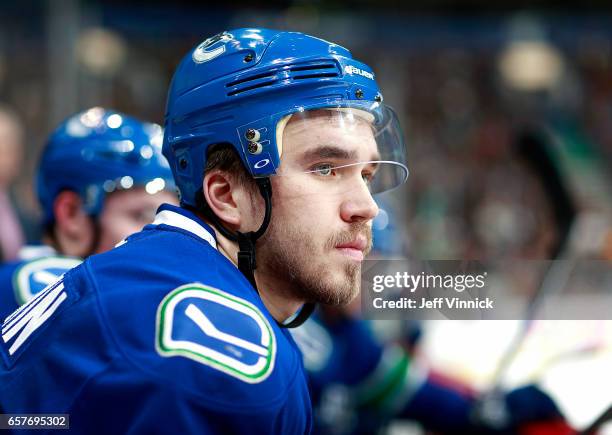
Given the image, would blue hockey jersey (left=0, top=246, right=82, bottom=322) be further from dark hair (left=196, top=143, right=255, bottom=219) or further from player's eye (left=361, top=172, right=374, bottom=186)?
player's eye (left=361, top=172, right=374, bottom=186)

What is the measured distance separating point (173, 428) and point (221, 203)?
0.47m

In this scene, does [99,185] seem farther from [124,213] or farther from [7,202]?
[7,202]

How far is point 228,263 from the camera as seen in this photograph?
4.20 feet

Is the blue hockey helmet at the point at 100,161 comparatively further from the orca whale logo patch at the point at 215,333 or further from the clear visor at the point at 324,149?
the orca whale logo patch at the point at 215,333

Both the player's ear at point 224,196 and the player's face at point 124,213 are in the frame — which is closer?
the player's ear at point 224,196

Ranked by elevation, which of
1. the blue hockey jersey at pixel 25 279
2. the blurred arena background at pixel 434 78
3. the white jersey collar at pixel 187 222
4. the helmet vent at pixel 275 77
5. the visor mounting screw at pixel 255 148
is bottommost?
the blurred arena background at pixel 434 78

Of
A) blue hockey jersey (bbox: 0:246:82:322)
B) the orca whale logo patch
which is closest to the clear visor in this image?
the orca whale logo patch

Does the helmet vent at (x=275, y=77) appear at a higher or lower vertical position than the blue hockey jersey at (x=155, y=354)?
higher

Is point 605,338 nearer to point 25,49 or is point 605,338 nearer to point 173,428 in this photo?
point 173,428

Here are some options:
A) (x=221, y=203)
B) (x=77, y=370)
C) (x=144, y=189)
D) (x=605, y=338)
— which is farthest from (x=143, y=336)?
(x=144, y=189)

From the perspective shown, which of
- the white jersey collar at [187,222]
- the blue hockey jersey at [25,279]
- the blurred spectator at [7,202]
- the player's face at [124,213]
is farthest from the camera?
the blurred spectator at [7,202]

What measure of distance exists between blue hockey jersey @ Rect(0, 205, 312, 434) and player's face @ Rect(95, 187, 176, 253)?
936 mm

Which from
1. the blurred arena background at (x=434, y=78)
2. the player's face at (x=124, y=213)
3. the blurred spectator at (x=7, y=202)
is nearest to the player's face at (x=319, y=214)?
the player's face at (x=124, y=213)

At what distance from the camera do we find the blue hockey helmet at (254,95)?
1.35 m
